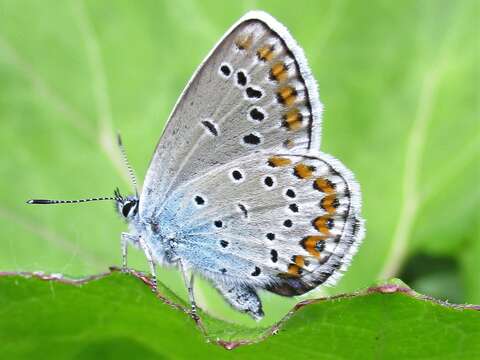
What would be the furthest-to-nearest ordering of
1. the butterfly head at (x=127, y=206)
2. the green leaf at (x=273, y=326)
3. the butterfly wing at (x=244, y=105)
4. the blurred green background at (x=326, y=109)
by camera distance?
1. the blurred green background at (x=326, y=109)
2. the butterfly head at (x=127, y=206)
3. the butterfly wing at (x=244, y=105)
4. the green leaf at (x=273, y=326)

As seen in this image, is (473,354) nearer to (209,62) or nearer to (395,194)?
(209,62)

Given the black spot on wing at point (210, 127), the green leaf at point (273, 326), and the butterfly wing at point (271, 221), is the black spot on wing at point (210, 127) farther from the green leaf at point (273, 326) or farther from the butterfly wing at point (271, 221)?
the green leaf at point (273, 326)

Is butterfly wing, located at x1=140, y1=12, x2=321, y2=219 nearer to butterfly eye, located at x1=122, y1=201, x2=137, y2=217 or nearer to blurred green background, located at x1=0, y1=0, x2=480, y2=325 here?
butterfly eye, located at x1=122, y1=201, x2=137, y2=217

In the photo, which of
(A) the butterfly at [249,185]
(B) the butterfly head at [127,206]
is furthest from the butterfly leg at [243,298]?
(B) the butterfly head at [127,206]

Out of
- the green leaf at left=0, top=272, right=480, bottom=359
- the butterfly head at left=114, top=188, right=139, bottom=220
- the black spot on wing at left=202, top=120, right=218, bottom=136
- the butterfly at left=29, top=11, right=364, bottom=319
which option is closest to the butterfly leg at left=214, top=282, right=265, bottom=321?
the butterfly at left=29, top=11, right=364, bottom=319

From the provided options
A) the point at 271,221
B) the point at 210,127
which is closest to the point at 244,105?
the point at 210,127

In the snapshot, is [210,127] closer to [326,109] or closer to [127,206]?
[127,206]

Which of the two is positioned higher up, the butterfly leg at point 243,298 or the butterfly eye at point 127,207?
the butterfly eye at point 127,207
